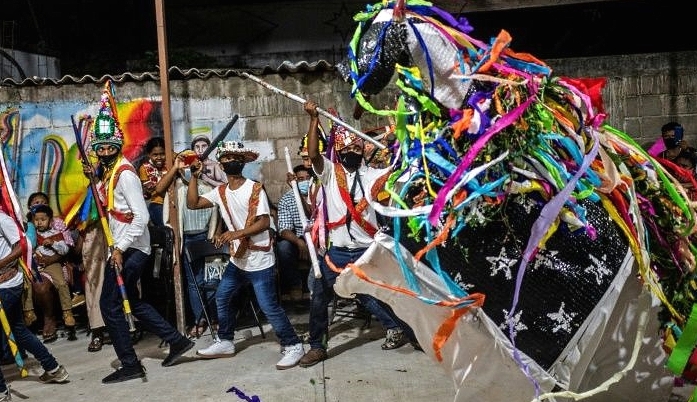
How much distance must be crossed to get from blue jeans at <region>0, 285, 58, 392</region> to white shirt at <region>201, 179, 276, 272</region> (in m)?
1.53

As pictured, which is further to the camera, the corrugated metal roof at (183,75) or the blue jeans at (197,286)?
the corrugated metal roof at (183,75)

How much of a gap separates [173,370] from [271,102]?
333 cm

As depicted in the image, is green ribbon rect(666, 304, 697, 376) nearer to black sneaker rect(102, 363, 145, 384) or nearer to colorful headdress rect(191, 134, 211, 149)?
black sneaker rect(102, 363, 145, 384)

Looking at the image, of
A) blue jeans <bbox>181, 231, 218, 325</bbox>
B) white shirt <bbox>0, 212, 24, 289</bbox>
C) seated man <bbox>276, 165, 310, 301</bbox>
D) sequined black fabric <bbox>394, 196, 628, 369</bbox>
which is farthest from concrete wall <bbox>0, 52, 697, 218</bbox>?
sequined black fabric <bbox>394, 196, 628, 369</bbox>

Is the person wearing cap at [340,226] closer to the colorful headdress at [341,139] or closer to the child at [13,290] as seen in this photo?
the colorful headdress at [341,139]

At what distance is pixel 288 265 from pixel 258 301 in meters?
1.48

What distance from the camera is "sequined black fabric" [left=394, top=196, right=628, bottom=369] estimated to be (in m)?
3.16

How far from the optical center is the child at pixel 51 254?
687cm

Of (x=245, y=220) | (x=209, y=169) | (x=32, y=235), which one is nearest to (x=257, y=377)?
(x=245, y=220)

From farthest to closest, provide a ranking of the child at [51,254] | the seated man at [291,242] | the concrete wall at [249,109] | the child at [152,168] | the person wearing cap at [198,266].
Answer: the concrete wall at [249,109] → the child at [152,168] → the seated man at [291,242] → the child at [51,254] → the person wearing cap at [198,266]

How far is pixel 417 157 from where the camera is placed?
320 cm

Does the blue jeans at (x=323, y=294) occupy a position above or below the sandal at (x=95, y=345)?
above

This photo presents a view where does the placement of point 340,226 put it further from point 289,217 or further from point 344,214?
point 289,217

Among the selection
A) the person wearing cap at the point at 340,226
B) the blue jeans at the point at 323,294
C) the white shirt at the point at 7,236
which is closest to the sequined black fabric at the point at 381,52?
the person wearing cap at the point at 340,226
